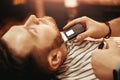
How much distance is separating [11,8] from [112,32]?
2.58ft

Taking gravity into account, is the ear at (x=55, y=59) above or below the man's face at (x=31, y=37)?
below

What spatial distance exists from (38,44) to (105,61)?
0.25 metres

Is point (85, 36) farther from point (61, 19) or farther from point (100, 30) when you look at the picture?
point (61, 19)

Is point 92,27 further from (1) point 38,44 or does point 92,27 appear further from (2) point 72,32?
(1) point 38,44

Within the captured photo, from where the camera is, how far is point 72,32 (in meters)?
1.07

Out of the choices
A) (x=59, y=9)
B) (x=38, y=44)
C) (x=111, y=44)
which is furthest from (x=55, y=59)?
(x=59, y=9)

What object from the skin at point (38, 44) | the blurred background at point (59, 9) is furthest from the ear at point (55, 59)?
the blurred background at point (59, 9)

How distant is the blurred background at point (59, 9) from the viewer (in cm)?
166

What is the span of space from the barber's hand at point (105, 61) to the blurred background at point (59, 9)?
2.55 ft

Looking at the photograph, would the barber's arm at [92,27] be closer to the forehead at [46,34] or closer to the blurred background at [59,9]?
the forehead at [46,34]

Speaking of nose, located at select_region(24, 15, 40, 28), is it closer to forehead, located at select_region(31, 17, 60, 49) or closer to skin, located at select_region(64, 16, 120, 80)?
forehead, located at select_region(31, 17, 60, 49)

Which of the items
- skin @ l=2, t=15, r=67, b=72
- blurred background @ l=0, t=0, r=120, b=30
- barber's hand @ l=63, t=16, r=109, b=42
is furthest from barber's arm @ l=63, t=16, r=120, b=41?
blurred background @ l=0, t=0, r=120, b=30

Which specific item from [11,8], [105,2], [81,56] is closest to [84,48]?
[81,56]

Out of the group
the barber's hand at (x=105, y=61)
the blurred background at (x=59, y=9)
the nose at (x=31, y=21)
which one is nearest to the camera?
the barber's hand at (x=105, y=61)
